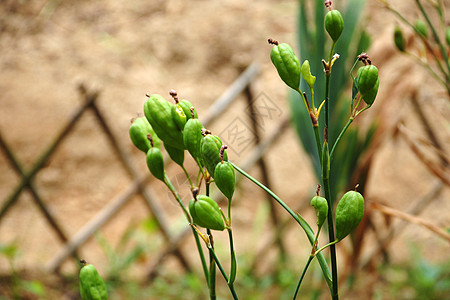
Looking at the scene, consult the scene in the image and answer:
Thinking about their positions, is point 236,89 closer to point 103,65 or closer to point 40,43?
point 103,65

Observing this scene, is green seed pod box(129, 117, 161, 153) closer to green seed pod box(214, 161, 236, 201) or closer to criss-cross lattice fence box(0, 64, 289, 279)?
green seed pod box(214, 161, 236, 201)

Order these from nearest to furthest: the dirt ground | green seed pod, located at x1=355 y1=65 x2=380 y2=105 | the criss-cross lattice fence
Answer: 1. green seed pod, located at x1=355 y1=65 x2=380 y2=105
2. the criss-cross lattice fence
3. the dirt ground

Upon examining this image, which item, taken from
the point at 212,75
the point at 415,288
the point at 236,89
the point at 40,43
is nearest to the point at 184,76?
the point at 212,75

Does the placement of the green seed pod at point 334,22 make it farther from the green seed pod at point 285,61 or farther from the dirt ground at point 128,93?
the dirt ground at point 128,93

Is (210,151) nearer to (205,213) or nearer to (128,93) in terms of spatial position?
(205,213)

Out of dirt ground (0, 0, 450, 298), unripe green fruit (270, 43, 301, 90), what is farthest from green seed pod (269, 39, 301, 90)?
dirt ground (0, 0, 450, 298)

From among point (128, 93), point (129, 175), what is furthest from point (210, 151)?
point (128, 93)

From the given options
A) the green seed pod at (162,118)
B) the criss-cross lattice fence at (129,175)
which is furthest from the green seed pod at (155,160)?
the criss-cross lattice fence at (129,175)
